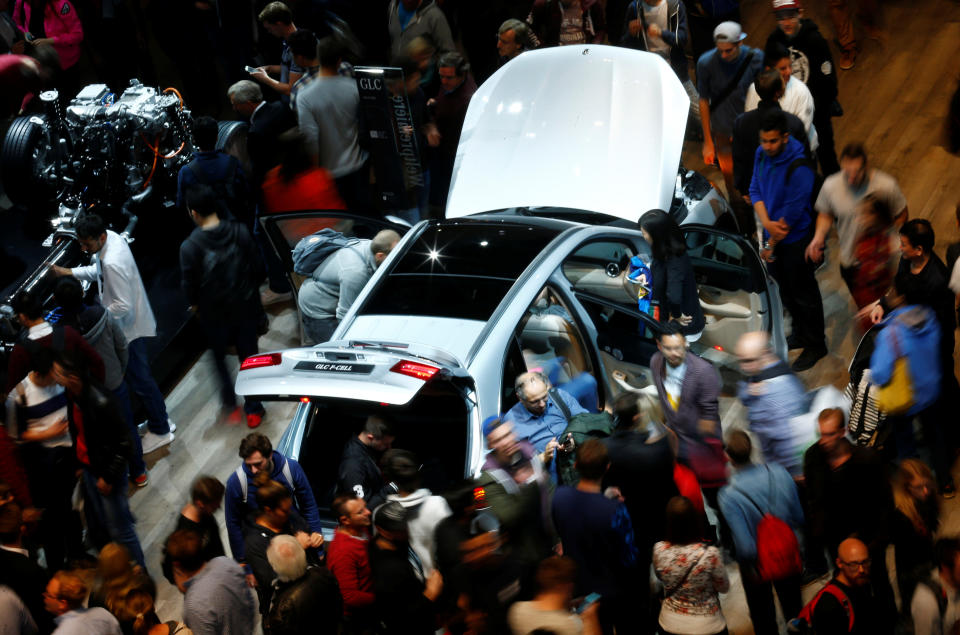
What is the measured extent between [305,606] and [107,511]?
208cm

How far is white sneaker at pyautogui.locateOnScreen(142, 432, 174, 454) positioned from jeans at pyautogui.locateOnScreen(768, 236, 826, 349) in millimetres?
4453

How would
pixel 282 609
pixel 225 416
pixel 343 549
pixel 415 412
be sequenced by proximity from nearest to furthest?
pixel 282 609 < pixel 343 549 < pixel 415 412 < pixel 225 416

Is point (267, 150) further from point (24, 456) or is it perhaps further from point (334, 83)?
point (24, 456)

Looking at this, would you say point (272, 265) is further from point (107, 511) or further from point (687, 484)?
point (687, 484)

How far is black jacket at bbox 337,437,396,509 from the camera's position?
543 cm

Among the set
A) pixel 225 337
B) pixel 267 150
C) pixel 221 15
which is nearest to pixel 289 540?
pixel 225 337

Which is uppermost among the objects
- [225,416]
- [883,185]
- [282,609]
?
[883,185]

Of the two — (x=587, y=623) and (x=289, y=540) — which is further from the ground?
(x=289, y=540)

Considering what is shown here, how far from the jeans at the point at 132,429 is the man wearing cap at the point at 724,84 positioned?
4860 millimetres

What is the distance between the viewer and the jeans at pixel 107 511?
6.10 meters

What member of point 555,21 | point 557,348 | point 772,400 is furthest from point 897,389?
point 555,21

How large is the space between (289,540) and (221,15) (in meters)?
7.46

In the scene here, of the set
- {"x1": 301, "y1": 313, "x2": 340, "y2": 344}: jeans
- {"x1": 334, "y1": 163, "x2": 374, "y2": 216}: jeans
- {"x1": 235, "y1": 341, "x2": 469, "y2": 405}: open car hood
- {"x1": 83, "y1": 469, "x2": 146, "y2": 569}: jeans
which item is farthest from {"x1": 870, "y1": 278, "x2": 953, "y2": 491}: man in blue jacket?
{"x1": 334, "y1": 163, "x2": 374, "y2": 216}: jeans

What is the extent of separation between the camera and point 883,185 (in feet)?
21.8
